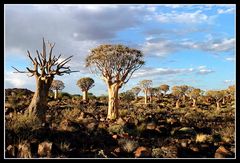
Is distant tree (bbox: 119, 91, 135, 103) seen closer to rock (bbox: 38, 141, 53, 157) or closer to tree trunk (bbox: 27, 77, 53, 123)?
tree trunk (bbox: 27, 77, 53, 123)

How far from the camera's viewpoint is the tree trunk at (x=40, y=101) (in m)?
14.3

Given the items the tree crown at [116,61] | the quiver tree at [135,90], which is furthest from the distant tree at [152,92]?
the tree crown at [116,61]

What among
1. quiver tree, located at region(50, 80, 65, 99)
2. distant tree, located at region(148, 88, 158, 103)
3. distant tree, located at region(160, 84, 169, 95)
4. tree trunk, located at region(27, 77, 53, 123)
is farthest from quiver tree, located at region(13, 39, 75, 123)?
distant tree, located at region(160, 84, 169, 95)

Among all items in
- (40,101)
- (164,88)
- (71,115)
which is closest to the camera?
(40,101)

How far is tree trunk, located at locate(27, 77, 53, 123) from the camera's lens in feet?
47.0

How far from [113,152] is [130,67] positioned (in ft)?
39.7

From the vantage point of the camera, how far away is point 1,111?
10.1 meters

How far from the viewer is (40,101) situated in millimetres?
14594

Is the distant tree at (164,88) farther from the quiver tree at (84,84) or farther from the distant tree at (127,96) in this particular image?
the quiver tree at (84,84)

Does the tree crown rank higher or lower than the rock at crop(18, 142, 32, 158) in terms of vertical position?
higher

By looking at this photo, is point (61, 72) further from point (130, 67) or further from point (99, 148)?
point (130, 67)

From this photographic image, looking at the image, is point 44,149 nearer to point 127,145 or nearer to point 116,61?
point 127,145

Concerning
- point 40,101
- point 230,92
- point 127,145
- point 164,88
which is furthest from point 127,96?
point 127,145

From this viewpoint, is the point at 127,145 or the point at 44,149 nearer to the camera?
the point at 44,149
